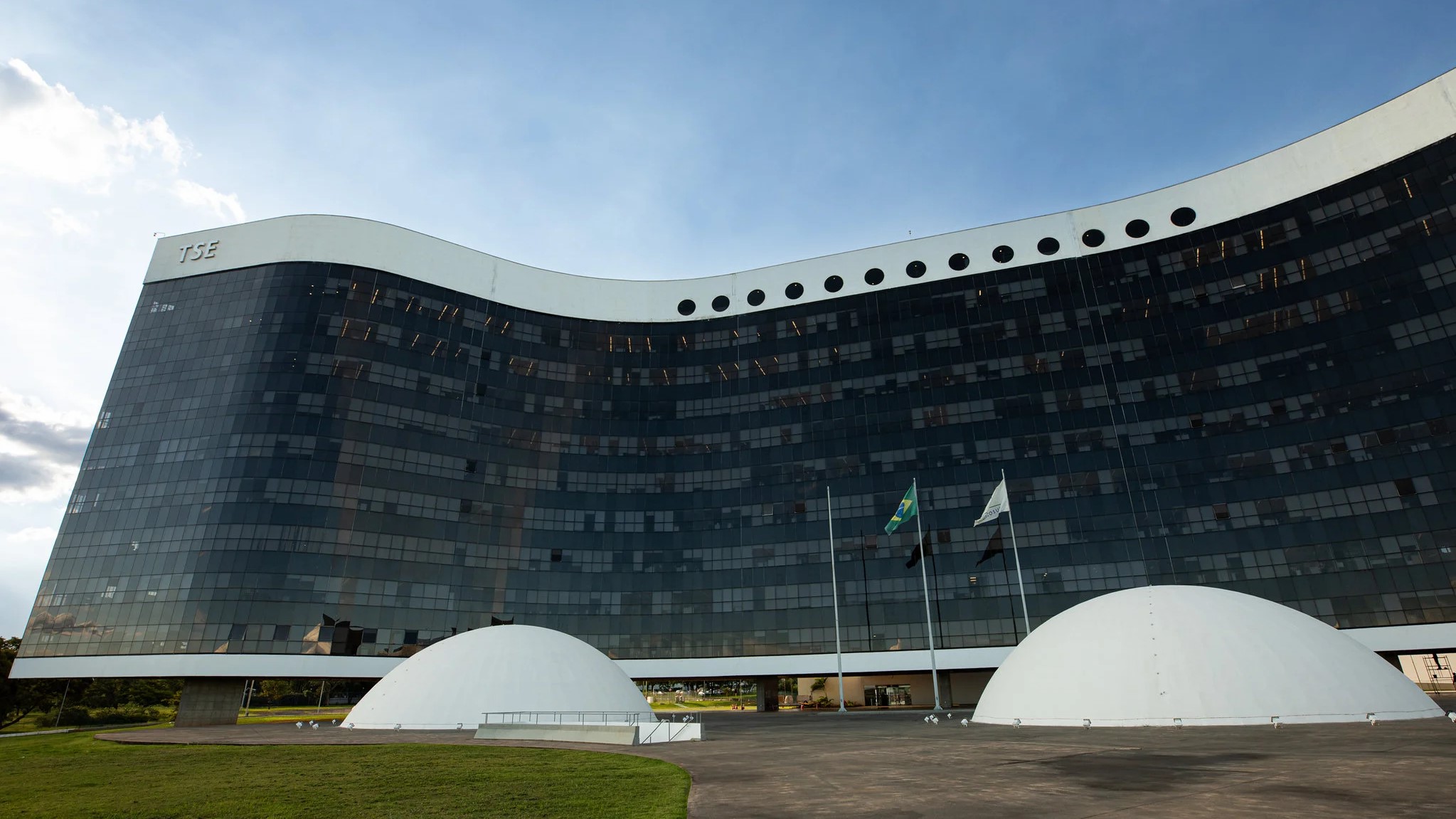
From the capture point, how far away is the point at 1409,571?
55.8 m

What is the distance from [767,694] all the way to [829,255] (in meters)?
47.9

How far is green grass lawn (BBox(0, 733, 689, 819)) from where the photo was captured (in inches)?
507

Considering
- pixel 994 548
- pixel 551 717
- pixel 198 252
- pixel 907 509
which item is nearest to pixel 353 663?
pixel 551 717

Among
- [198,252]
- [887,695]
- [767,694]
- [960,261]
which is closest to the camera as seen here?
[767,694]

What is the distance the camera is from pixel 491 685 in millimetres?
38438

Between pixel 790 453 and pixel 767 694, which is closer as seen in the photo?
pixel 767 694

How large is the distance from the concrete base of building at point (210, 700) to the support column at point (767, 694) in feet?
151

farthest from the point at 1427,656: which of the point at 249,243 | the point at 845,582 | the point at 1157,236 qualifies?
the point at 249,243

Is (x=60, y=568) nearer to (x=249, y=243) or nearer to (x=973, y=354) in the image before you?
(x=249, y=243)

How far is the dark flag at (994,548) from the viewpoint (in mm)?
65875

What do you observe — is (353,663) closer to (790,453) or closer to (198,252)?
(790,453)

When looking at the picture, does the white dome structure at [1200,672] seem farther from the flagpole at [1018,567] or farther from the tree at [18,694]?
the tree at [18,694]

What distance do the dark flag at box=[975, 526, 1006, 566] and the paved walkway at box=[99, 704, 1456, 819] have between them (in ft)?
133

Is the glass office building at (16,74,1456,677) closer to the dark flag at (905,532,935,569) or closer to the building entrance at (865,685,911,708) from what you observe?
the dark flag at (905,532,935,569)
